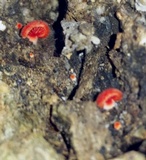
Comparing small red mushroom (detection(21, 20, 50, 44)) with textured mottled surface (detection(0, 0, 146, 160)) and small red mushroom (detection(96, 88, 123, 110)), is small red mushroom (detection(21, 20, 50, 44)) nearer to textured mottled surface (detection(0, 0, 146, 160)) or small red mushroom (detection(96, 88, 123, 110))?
textured mottled surface (detection(0, 0, 146, 160))

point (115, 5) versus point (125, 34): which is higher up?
point (115, 5)

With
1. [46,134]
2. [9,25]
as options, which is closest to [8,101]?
[46,134]

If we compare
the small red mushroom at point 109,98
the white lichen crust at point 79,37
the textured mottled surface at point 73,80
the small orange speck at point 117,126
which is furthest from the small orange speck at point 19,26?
the small orange speck at point 117,126

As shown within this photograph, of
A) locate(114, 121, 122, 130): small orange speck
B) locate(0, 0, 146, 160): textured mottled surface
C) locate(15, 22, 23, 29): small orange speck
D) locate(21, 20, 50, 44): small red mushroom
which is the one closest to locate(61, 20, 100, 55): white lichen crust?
locate(0, 0, 146, 160): textured mottled surface

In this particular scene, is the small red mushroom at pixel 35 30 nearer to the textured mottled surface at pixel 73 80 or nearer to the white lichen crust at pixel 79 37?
the textured mottled surface at pixel 73 80

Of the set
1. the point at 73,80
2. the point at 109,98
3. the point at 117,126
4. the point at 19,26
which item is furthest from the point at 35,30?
the point at 117,126

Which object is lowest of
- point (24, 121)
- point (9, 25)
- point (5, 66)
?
point (24, 121)

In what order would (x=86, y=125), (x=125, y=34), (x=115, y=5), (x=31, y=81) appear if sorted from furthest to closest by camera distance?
(x=115, y=5) < (x=31, y=81) < (x=125, y=34) < (x=86, y=125)

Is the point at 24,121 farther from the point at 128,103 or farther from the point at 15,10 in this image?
the point at 15,10
